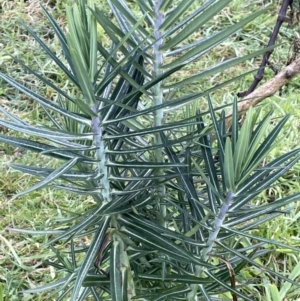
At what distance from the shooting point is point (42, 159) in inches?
76.1

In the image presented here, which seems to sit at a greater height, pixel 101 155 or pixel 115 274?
pixel 101 155

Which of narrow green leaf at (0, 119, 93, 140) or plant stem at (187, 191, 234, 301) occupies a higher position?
narrow green leaf at (0, 119, 93, 140)

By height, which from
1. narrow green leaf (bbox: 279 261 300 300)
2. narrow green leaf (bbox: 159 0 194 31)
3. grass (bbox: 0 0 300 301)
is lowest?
narrow green leaf (bbox: 279 261 300 300)

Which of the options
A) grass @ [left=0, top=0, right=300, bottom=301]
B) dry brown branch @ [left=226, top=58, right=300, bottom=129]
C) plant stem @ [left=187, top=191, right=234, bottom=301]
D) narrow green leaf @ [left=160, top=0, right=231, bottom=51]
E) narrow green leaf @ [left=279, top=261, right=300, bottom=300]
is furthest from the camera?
grass @ [left=0, top=0, right=300, bottom=301]

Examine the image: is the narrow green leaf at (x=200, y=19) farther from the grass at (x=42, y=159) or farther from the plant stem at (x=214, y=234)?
the grass at (x=42, y=159)

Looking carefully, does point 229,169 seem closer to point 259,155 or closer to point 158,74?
point 259,155

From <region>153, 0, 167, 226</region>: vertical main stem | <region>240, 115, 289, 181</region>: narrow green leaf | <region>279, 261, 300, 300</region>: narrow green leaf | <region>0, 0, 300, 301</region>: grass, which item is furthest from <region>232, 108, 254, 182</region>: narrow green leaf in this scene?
<region>279, 261, 300, 300</region>: narrow green leaf

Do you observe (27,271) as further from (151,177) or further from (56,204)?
(151,177)

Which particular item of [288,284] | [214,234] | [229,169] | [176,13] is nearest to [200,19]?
[176,13]

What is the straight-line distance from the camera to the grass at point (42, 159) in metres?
1.59

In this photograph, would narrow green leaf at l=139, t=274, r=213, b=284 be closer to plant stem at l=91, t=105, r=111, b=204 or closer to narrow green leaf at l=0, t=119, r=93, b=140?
plant stem at l=91, t=105, r=111, b=204

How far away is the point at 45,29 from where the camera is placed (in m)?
2.49

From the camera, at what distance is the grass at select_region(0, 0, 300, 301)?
1.59 m

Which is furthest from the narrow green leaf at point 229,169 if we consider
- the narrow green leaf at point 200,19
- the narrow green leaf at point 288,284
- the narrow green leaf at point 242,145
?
the narrow green leaf at point 288,284
